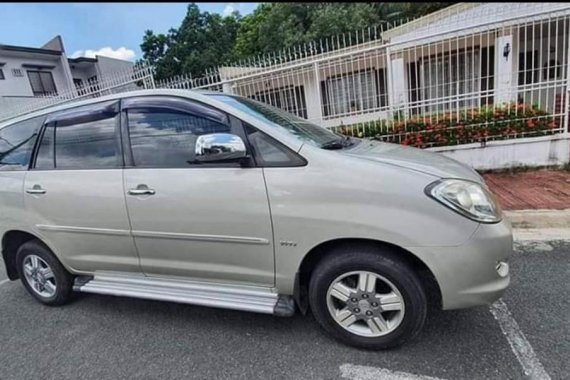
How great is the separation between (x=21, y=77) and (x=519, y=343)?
2492 centimetres

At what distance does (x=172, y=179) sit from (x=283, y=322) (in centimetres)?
134

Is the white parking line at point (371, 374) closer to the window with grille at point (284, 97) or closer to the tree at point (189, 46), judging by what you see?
the window with grille at point (284, 97)

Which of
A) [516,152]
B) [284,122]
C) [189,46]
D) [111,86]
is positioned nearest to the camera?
[284,122]

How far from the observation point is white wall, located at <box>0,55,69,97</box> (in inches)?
747

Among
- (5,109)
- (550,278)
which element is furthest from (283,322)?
(5,109)

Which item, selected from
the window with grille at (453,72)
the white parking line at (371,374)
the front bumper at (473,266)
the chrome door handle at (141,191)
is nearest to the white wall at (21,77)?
the window with grille at (453,72)

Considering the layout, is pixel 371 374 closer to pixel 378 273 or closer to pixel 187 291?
pixel 378 273

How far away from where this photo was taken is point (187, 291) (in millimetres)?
2627

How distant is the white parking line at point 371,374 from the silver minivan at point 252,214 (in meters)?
0.17

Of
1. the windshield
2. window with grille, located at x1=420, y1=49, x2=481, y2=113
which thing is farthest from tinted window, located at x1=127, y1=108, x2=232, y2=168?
window with grille, located at x1=420, y1=49, x2=481, y2=113

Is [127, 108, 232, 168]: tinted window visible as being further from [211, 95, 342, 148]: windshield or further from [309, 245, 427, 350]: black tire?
[309, 245, 427, 350]: black tire

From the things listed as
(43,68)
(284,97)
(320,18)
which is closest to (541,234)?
(284,97)

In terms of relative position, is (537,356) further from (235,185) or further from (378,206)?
(235,185)

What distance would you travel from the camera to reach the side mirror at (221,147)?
7.53 feet
